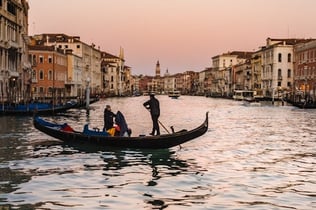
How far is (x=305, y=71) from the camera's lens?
50031mm

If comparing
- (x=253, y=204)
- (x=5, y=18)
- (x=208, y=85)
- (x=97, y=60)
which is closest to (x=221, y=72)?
(x=208, y=85)

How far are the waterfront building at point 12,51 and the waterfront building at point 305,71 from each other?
21692mm

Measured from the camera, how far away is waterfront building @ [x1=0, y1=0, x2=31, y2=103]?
32.3 meters

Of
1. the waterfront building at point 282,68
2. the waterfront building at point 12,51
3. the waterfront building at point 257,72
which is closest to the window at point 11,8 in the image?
the waterfront building at point 12,51

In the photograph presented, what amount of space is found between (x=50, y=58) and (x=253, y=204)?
47.5m

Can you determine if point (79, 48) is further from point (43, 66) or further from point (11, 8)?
point (11, 8)

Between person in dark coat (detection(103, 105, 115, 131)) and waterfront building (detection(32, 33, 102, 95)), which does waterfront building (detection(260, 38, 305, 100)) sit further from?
person in dark coat (detection(103, 105, 115, 131))

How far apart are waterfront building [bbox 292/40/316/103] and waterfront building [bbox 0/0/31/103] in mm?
21692

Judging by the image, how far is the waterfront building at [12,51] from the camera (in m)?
32.3

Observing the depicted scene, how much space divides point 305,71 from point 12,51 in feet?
88.7

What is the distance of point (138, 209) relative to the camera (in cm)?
689

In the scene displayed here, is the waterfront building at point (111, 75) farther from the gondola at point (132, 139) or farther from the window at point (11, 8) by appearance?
the gondola at point (132, 139)

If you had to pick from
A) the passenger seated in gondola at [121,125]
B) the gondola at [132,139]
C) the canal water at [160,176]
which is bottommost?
the canal water at [160,176]

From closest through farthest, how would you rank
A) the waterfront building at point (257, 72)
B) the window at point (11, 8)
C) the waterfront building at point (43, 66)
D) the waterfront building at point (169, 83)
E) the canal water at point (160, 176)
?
the canal water at point (160, 176), the window at point (11, 8), the waterfront building at point (43, 66), the waterfront building at point (257, 72), the waterfront building at point (169, 83)
